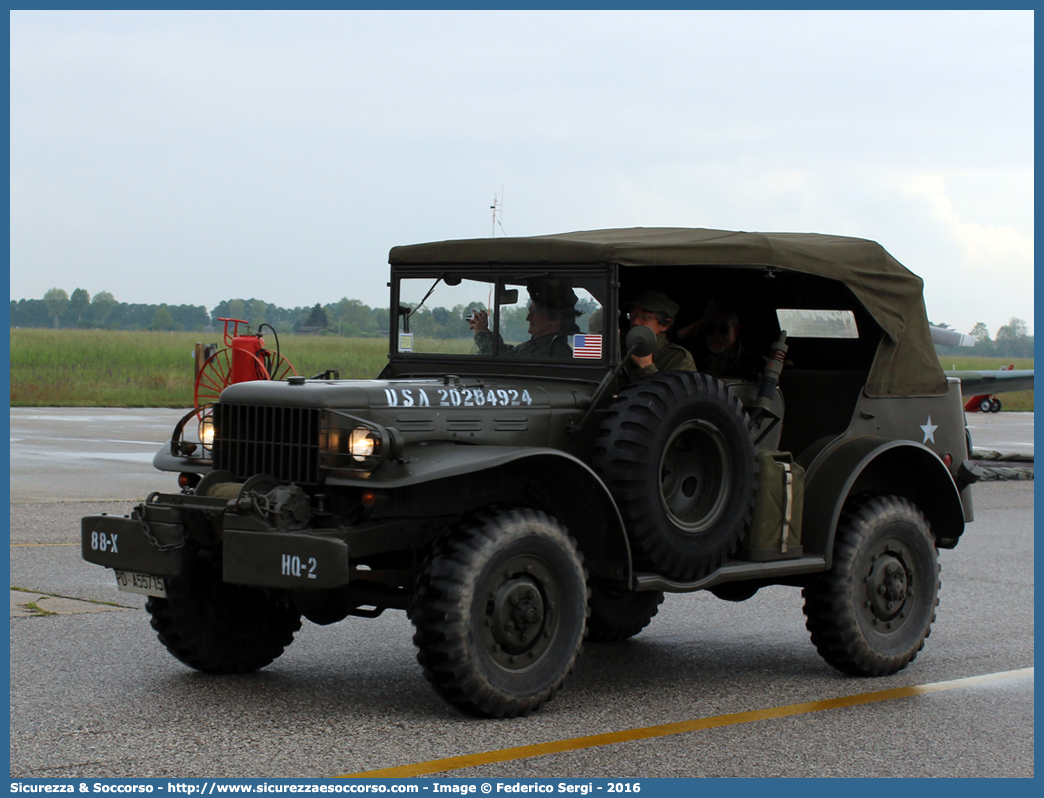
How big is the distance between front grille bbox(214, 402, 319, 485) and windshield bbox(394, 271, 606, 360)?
56.2 inches

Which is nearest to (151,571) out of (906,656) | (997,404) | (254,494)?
(254,494)

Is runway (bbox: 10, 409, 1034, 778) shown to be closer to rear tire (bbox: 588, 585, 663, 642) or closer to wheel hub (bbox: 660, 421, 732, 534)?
rear tire (bbox: 588, 585, 663, 642)

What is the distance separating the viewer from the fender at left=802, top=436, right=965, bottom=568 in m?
6.91

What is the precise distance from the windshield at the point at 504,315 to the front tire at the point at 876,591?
5.57 ft

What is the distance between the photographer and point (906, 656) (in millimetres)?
7102

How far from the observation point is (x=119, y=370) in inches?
1677

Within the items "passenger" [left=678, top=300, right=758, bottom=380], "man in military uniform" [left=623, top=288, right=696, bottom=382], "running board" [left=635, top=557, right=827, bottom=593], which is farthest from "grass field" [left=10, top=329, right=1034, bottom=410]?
"running board" [left=635, top=557, right=827, bottom=593]

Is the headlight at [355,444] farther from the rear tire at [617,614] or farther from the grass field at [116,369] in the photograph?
the grass field at [116,369]

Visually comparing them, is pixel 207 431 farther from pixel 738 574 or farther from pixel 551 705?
pixel 738 574

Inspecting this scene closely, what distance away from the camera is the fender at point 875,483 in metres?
6.91

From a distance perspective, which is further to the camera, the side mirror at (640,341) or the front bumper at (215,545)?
the side mirror at (640,341)

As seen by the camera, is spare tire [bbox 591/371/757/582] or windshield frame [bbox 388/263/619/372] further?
windshield frame [bbox 388/263/619/372]

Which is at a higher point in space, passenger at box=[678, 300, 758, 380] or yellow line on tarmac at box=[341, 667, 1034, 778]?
passenger at box=[678, 300, 758, 380]

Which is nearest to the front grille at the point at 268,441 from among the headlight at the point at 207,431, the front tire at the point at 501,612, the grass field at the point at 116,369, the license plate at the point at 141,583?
the headlight at the point at 207,431
